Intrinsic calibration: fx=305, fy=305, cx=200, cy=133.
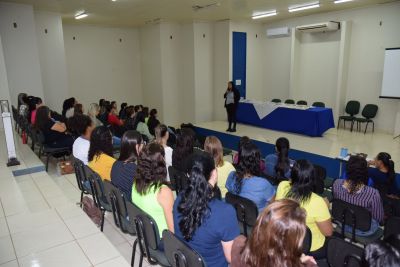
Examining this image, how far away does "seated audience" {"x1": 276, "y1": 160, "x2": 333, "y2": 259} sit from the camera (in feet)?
7.13

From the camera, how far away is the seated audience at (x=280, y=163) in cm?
348

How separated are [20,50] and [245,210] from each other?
6969mm

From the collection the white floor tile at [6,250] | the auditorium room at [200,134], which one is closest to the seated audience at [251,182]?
the auditorium room at [200,134]

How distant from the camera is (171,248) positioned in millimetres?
1719

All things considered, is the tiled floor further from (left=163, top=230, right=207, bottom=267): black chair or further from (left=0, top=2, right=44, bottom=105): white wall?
(left=0, top=2, right=44, bottom=105): white wall

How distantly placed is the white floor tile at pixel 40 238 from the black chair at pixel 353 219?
7.88ft

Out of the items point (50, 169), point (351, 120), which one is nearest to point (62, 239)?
point (50, 169)

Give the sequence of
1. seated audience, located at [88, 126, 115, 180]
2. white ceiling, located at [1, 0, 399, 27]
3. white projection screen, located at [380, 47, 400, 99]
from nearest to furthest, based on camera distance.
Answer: seated audience, located at [88, 126, 115, 180] < white ceiling, located at [1, 0, 399, 27] < white projection screen, located at [380, 47, 400, 99]

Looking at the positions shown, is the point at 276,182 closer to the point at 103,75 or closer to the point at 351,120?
the point at 351,120

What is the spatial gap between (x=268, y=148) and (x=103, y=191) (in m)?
4.35

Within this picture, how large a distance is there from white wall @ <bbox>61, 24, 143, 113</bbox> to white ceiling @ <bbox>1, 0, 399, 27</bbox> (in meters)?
0.71

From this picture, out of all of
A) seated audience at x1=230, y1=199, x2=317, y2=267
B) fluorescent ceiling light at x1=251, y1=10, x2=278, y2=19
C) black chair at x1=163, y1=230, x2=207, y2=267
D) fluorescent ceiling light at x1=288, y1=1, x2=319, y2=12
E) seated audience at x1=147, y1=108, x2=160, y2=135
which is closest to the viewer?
seated audience at x1=230, y1=199, x2=317, y2=267

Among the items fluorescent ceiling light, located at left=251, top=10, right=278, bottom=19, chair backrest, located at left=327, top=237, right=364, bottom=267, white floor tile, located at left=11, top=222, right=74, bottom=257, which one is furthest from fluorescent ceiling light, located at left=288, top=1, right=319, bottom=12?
white floor tile, located at left=11, top=222, right=74, bottom=257

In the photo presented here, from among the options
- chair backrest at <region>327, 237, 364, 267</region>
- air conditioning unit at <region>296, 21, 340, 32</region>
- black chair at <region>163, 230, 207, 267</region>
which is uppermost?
air conditioning unit at <region>296, 21, 340, 32</region>
